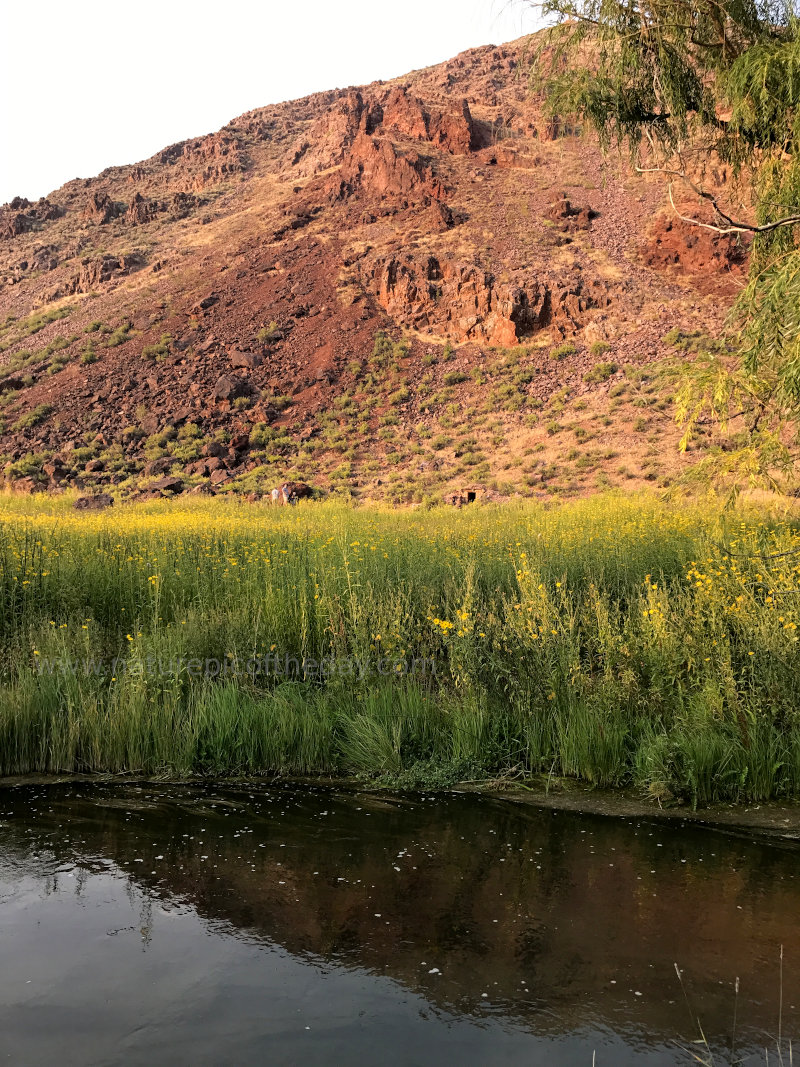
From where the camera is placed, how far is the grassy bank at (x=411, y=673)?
5.46 metres

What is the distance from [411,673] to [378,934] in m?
2.93

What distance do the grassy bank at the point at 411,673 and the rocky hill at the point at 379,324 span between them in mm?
18731

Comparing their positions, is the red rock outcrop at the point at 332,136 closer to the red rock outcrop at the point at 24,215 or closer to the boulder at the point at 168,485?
the red rock outcrop at the point at 24,215

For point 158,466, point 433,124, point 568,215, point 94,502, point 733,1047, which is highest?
point 433,124

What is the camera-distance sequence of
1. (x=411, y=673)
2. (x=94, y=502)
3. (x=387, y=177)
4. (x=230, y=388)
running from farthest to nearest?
(x=387, y=177)
(x=230, y=388)
(x=94, y=502)
(x=411, y=673)

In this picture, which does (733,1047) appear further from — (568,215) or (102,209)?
(102,209)

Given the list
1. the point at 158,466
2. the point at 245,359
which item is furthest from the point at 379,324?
the point at 158,466

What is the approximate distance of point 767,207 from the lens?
7.55 m

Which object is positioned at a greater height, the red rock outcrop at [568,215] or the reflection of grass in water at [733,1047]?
the red rock outcrop at [568,215]

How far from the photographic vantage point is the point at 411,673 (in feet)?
20.9

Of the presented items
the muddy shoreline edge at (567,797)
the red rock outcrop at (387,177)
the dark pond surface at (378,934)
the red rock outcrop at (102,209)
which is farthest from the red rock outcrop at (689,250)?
the red rock outcrop at (102,209)

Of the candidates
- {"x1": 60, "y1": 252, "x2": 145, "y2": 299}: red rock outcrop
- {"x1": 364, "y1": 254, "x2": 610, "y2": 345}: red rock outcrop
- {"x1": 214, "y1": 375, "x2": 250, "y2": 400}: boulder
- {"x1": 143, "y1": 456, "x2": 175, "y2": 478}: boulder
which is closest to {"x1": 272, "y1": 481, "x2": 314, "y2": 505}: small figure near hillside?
{"x1": 143, "y1": 456, "x2": 175, "y2": 478}: boulder

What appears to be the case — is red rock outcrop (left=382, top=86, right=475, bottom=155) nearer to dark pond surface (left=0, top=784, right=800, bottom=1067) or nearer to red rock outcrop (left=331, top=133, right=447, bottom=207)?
red rock outcrop (left=331, top=133, right=447, bottom=207)

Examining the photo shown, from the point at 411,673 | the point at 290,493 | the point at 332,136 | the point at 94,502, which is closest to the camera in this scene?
the point at 411,673
